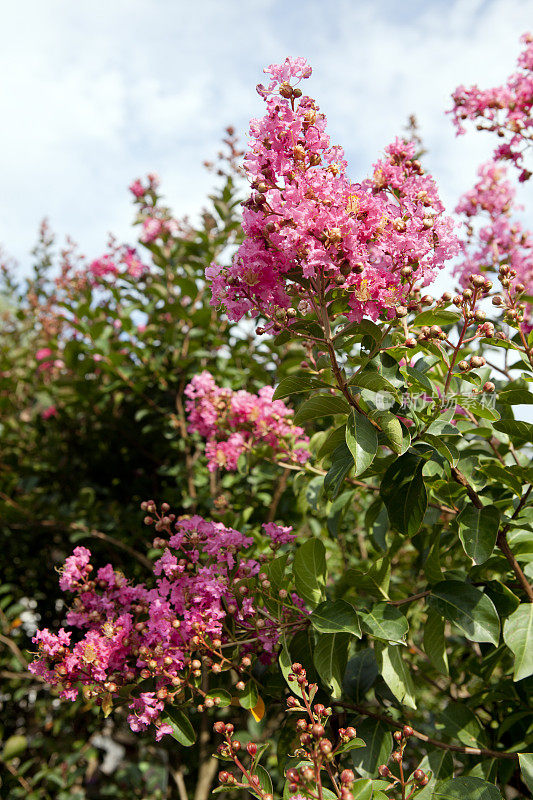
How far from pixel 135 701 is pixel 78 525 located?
1445 mm

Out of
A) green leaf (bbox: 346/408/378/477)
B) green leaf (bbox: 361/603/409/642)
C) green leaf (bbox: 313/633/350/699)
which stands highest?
green leaf (bbox: 346/408/378/477)

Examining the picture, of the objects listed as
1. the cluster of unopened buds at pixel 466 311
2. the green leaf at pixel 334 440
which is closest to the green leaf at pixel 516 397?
the cluster of unopened buds at pixel 466 311

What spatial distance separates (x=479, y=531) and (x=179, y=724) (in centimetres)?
75

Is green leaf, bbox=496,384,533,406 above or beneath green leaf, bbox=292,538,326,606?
above

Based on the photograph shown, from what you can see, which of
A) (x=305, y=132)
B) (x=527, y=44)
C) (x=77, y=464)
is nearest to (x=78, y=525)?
(x=77, y=464)

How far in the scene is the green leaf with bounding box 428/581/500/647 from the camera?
1.18m

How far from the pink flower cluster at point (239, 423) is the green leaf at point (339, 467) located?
2.14 feet

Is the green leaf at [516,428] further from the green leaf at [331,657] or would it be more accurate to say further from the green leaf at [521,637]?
the green leaf at [331,657]

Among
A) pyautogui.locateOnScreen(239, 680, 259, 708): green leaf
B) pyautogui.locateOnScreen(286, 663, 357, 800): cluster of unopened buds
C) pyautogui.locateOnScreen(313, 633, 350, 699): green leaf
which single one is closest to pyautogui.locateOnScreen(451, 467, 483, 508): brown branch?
pyautogui.locateOnScreen(313, 633, 350, 699): green leaf

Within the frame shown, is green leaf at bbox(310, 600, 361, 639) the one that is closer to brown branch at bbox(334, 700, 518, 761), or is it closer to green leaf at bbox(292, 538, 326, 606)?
green leaf at bbox(292, 538, 326, 606)

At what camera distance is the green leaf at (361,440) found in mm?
1059

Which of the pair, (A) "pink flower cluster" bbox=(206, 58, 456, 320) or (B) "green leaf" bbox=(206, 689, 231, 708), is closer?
(A) "pink flower cluster" bbox=(206, 58, 456, 320)

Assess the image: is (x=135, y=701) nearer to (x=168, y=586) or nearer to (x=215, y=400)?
(x=168, y=586)

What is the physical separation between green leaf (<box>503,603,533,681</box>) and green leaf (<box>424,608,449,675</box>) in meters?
0.16
